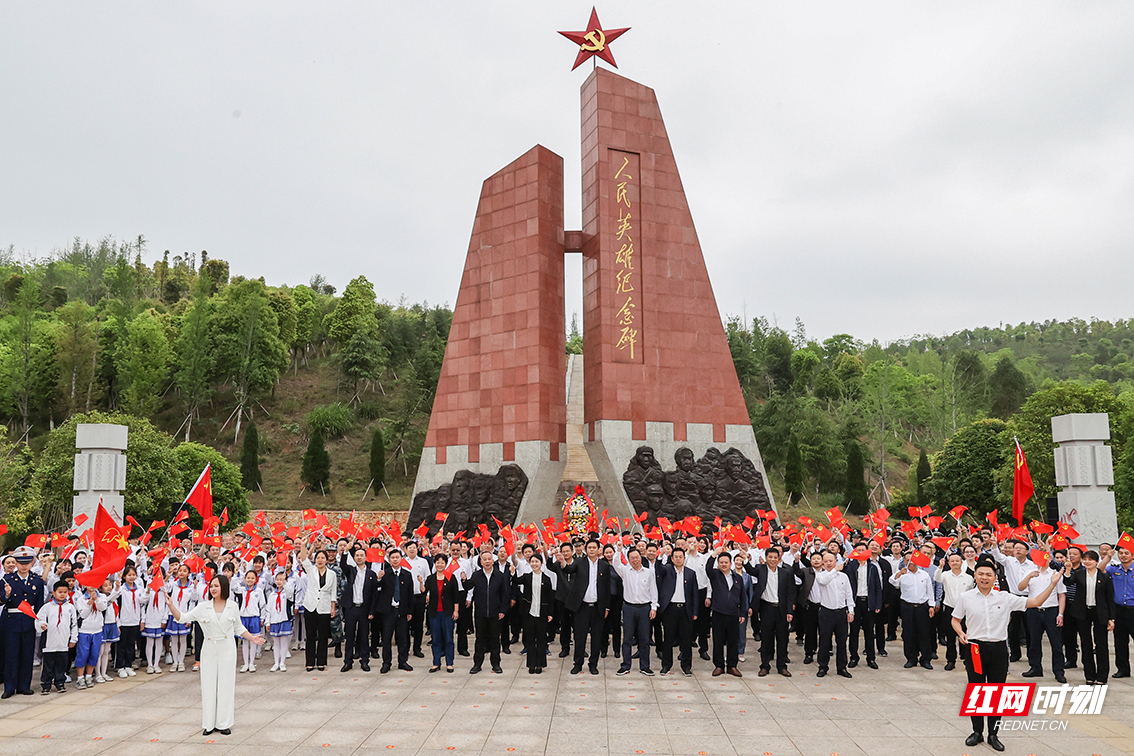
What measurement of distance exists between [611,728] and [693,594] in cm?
248

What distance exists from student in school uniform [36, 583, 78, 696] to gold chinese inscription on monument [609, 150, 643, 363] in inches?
471

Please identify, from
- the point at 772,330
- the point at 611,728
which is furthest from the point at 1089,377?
the point at 611,728

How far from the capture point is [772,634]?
8.34 meters

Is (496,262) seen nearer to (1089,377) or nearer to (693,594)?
(693,594)

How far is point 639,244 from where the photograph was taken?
59.7 feet

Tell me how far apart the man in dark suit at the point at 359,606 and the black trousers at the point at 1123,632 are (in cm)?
779

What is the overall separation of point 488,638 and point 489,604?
1.54 ft

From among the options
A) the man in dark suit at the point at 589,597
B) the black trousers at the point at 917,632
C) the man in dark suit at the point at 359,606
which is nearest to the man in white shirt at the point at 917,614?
the black trousers at the point at 917,632

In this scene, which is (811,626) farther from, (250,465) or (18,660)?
(250,465)

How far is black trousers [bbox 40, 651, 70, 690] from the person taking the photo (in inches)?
302

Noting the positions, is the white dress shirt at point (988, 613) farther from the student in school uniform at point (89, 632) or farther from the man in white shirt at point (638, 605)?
the student in school uniform at point (89, 632)

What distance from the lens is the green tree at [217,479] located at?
25.4m

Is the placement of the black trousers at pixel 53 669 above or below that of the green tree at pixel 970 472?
below

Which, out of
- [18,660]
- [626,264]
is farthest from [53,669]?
[626,264]
